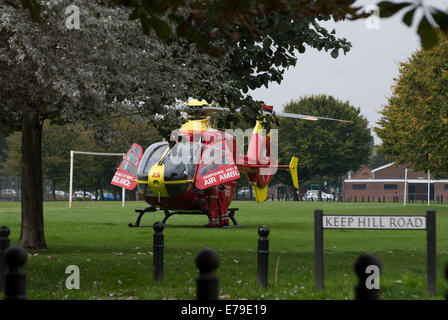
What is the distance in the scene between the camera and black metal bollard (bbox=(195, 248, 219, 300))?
3678 mm

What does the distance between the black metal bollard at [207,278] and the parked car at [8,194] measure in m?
85.6

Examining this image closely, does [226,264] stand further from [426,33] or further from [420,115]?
[420,115]

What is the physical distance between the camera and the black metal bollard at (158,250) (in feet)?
33.9

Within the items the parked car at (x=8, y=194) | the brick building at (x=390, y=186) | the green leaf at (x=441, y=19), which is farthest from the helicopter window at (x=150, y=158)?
the brick building at (x=390, y=186)

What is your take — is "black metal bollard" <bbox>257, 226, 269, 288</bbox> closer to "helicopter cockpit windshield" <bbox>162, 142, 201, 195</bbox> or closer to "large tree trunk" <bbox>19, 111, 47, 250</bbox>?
"large tree trunk" <bbox>19, 111, 47, 250</bbox>

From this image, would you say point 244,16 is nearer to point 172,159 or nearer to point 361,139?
point 172,159

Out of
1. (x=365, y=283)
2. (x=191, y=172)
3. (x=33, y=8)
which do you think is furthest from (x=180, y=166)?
(x=365, y=283)

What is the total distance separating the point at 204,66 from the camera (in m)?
13.8

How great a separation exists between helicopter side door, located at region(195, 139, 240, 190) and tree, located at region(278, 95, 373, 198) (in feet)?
167

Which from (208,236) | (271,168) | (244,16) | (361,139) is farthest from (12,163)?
(244,16)

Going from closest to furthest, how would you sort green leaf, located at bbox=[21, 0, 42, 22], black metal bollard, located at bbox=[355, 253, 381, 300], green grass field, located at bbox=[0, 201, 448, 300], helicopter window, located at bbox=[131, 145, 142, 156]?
black metal bollard, located at bbox=[355, 253, 381, 300], green leaf, located at bbox=[21, 0, 42, 22], green grass field, located at bbox=[0, 201, 448, 300], helicopter window, located at bbox=[131, 145, 142, 156]

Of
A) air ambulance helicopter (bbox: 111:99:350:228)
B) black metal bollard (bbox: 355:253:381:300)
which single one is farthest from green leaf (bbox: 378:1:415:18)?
air ambulance helicopter (bbox: 111:99:350:228)

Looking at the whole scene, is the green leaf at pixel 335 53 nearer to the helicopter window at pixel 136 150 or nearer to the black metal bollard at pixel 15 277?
the black metal bollard at pixel 15 277

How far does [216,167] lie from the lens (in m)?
25.3
